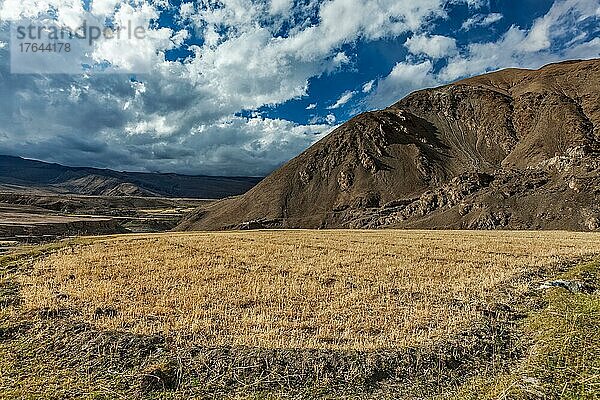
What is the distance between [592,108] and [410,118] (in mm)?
67044

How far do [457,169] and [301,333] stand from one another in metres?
159

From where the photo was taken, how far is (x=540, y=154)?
136m

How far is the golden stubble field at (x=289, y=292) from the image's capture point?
1444cm

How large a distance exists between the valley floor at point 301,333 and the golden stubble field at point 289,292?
0.10 metres

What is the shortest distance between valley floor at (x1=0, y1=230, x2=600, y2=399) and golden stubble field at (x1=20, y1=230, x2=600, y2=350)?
3.8 inches

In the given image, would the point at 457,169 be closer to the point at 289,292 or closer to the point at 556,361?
the point at 289,292

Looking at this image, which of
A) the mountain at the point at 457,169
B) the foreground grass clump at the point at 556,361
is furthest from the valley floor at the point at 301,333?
the mountain at the point at 457,169

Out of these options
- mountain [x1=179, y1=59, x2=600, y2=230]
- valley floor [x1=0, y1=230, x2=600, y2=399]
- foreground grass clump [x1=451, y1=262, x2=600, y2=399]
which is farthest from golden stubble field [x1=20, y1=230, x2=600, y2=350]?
mountain [x1=179, y1=59, x2=600, y2=230]

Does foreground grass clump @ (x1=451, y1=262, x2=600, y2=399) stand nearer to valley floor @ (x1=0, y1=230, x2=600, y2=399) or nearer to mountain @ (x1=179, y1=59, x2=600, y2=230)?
valley floor @ (x1=0, y1=230, x2=600, y2=399)

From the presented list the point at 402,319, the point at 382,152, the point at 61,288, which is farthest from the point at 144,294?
the point at 382,152

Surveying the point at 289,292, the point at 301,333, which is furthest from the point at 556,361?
the point at 289,292

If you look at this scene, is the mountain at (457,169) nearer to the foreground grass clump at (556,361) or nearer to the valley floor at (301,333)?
the valley floor at (301,333)

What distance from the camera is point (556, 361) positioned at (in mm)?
11023

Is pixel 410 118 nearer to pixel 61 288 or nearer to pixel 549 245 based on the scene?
pixel 549 245
